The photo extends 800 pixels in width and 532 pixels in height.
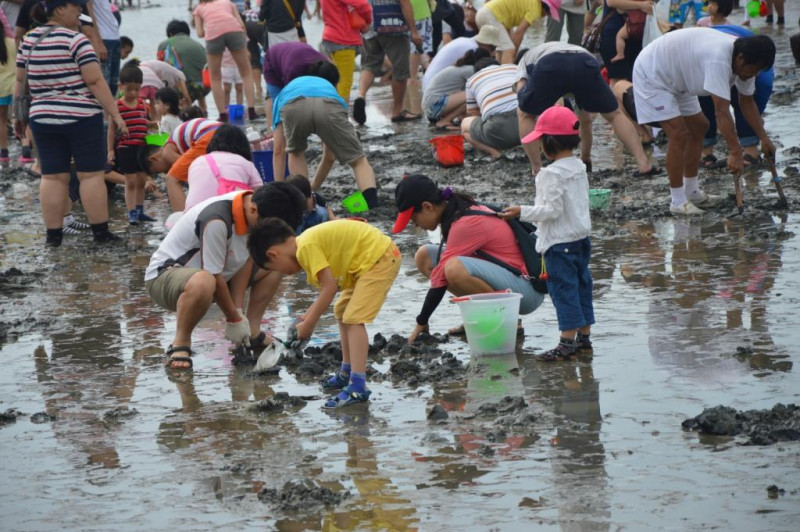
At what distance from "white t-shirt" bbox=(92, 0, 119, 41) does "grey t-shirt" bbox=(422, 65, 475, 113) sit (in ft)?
11.8

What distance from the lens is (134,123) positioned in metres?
9.94

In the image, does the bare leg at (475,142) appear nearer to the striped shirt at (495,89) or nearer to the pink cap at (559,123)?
the striped shirt at (495,89)

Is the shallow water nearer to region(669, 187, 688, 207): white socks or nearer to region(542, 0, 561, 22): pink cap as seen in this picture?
region(669, 187, 688, 207): white socks

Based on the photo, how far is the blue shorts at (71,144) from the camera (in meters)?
8.95

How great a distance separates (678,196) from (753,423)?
4345mm

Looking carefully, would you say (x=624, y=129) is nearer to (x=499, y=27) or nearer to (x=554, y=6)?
(x=499, y=27)

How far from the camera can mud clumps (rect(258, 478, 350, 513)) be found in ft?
13.8

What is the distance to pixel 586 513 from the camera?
3936 millimetres

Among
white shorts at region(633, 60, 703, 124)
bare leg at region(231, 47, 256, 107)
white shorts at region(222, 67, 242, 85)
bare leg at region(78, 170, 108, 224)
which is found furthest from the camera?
white shorts at region(222, 67, 242, 85)

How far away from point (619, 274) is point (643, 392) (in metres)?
2.29

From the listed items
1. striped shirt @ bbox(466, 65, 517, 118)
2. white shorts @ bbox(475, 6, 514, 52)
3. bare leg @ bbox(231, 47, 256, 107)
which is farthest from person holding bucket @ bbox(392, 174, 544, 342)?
bare leg @ bbox(231, 47, 256, 107)

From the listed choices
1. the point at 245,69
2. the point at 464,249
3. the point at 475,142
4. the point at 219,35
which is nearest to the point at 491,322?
the point at 464,249

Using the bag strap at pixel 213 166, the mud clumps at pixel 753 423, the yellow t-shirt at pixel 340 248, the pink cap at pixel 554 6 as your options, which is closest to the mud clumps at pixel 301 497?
the yellow t-shirt at pixel 340 248

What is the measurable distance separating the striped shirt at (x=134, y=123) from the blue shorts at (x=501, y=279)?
4600 millimetres
